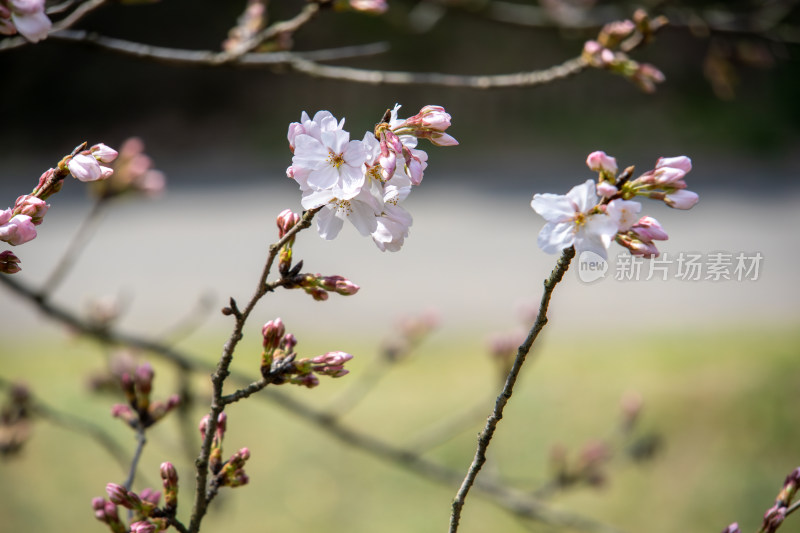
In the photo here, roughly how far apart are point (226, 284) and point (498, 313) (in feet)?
5.96

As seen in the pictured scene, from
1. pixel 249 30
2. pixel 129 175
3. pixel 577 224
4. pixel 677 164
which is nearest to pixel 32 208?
pixel 577 224

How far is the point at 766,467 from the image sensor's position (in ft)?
7.68

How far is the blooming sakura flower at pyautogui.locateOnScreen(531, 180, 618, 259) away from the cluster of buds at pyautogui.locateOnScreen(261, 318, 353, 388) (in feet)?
0.80

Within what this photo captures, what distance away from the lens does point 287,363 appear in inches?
28.5

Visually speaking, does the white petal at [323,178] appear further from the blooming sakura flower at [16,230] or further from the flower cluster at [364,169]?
the blooming sakura flower at [16,230]

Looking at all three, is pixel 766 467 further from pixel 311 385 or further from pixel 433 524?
pixel 311 385

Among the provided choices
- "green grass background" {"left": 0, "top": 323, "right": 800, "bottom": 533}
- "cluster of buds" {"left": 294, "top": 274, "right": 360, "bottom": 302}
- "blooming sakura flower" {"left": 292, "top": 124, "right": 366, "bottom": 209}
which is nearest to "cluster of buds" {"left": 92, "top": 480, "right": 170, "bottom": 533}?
"cluster of buds" {"left": 294, "top": 274, "right": 360, "bottom": 302}

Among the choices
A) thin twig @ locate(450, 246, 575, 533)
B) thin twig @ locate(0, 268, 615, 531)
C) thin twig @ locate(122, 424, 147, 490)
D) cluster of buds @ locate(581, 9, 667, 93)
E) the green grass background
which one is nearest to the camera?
thin twig @ locate(450, 246, 575, 533)

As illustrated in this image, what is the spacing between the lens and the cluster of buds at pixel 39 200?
25.1 inches

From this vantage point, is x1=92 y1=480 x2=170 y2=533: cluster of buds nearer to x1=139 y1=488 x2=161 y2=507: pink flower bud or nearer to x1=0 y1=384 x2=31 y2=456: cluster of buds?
x1=139 y1=488 x2=161 y2=507: pink flower bud

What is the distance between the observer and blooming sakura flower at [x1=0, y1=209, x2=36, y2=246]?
0.63 metres

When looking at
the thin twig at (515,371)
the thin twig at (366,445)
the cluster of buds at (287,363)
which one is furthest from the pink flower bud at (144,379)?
the thin twig at (515,371)

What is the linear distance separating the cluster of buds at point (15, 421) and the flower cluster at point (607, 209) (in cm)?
113

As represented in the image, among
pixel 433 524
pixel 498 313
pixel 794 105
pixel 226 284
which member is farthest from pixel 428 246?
pixel 794 105
